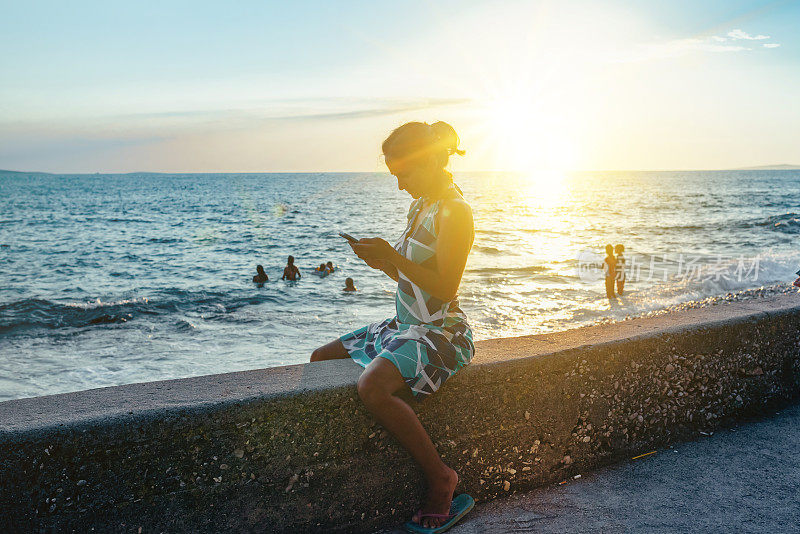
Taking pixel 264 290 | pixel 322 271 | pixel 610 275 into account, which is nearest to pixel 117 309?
pixel 264 290

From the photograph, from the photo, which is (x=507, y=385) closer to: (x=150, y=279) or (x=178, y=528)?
(x=178, y=528)

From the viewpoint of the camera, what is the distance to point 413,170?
Answer: 2.67m

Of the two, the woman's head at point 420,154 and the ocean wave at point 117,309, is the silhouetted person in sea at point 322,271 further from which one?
the woman's head at point 420,154

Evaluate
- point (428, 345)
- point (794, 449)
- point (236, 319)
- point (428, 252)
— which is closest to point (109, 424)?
point (428, 345)

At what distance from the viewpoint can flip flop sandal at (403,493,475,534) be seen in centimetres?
234

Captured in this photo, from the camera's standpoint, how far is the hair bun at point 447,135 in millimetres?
2709

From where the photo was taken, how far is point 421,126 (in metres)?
2.67

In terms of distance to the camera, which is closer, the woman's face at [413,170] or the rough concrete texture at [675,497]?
the rough concrete texture at [675,497]

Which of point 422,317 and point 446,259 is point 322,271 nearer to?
point 422,317

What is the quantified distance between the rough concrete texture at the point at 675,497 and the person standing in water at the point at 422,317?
11.2 inches

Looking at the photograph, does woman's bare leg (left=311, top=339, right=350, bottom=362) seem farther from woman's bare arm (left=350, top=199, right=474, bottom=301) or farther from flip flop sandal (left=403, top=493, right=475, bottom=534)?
flip flop sandal (left=403, top=493, right=475, bottom=534)

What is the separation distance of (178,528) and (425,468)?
997mm

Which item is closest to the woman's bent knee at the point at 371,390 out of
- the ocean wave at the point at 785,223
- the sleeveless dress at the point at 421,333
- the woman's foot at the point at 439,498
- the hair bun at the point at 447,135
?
the sleeveless dress at the point at 421,333

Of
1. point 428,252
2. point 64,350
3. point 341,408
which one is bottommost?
point 64,350
